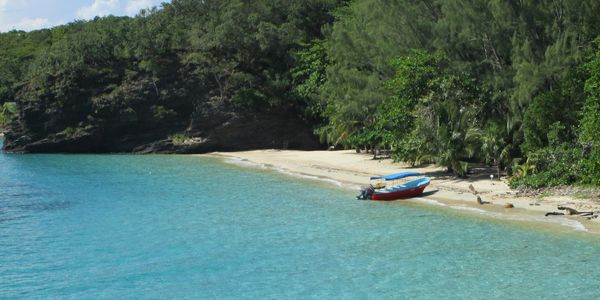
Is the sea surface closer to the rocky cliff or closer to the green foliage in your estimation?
the green foliage

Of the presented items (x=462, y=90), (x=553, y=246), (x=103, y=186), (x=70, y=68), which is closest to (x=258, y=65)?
(x=70, y=68)

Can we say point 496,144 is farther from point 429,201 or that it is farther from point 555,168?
point 429,201

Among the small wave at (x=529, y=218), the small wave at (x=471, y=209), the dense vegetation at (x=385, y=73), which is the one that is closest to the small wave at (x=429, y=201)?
the small wave at (x=529, y=218)

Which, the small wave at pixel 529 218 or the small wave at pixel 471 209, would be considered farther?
Answer: the small wave at pixel 471 209

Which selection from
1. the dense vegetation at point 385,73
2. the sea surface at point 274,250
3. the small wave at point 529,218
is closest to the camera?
the sea surface at point 274,250

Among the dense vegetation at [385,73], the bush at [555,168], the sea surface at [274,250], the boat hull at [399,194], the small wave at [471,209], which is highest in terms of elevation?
the dense vegetation at [385,73]

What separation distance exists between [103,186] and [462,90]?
22.3m

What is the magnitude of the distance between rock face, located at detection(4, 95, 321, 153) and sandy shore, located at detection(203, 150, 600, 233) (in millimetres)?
9385

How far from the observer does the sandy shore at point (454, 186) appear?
25797mm

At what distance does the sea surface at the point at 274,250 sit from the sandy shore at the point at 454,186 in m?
1.29

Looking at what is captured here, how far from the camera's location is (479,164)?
38.8m

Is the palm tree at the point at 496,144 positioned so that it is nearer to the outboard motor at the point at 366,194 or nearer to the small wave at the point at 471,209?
the small wave at the point at 471,209

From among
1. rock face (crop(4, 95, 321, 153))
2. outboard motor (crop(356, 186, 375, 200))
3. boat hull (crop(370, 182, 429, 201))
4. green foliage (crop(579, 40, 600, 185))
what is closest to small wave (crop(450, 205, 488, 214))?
boat hull (crop(370, 182, 429, 201))

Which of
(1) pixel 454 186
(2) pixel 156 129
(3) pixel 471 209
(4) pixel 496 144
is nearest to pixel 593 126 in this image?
(3) pixel 471 209
